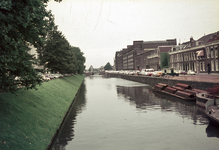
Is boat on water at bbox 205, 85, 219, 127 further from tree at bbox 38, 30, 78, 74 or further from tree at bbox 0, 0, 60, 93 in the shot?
tree at bbox 38, 30, 78, 74

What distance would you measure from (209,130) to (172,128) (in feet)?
8.77

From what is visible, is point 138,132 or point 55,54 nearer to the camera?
point 138,132

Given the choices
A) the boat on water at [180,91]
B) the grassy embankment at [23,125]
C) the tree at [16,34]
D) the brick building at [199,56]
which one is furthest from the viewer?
the brick building at [199,56]

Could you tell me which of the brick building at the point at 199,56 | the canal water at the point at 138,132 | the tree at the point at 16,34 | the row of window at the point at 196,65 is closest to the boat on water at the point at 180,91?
the canal water at the point at 138,132

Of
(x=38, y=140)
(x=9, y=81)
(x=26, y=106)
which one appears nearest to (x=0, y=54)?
(x=9, y=81)

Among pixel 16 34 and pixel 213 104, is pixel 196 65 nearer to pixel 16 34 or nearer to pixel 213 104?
pixel 213 104

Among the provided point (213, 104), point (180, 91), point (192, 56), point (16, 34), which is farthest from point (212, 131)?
point (192, 56)

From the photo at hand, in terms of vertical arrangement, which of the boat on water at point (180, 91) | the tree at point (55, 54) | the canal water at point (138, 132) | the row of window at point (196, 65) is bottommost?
the canal water at point (138, 132)

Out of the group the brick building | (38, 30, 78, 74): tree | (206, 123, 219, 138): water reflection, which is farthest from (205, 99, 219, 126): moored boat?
the brick building

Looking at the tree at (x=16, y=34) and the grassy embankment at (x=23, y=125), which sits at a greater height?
the tree at (x=16, y=34)

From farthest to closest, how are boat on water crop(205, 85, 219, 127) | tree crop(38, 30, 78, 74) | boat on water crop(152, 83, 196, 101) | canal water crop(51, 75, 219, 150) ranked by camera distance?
tree crop(38, 30, 78, 74), boat on water crop(152, 83, 196, 101), boat on water crop(205, 85, 219, 127), canal water crop(51, 75, 219, 150)

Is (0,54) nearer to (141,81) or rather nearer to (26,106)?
(26,106)

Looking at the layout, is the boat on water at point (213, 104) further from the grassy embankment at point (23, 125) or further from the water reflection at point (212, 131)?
the grassy embankment at point (23, 125)

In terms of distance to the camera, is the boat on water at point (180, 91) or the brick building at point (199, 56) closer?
the boat on water at point (180, 91)
